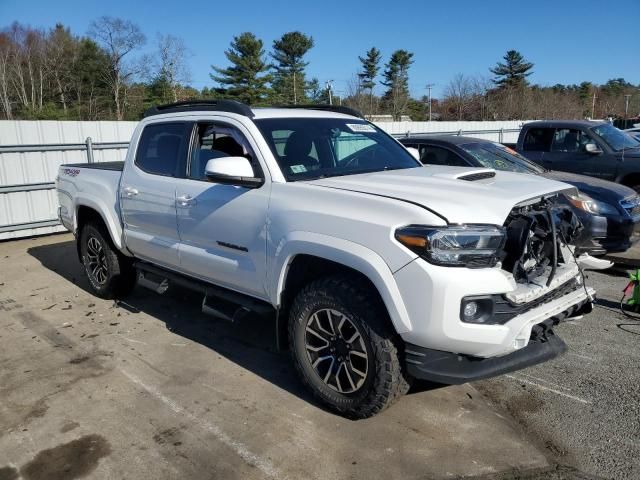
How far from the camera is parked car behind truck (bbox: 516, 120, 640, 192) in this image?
873cm

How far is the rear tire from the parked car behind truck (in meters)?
7.16

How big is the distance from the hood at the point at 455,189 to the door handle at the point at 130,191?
7.00ft

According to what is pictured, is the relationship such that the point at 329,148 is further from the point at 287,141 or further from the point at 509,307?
the point at 509,307

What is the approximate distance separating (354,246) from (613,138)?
8.02 meters

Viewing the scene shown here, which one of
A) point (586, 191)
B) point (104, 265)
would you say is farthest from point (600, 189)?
point (104, 265)

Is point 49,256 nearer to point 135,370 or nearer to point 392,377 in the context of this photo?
point 135,370

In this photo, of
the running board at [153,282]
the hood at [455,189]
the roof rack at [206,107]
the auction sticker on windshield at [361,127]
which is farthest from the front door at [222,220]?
the auction sticker on windshield at [361,127]

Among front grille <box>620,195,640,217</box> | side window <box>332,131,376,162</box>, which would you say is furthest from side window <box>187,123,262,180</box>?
front grille <box>620,195,640,217</box>

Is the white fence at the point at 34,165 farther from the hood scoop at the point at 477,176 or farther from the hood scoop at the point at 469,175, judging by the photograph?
the hood scoop at the point at 477,176

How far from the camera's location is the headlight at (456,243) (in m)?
2.80

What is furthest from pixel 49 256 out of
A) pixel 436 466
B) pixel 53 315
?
pixel 436 466

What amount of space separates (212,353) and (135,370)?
2.07ft

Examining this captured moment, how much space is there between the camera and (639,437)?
123 inches

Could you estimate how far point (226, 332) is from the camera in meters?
4.99
